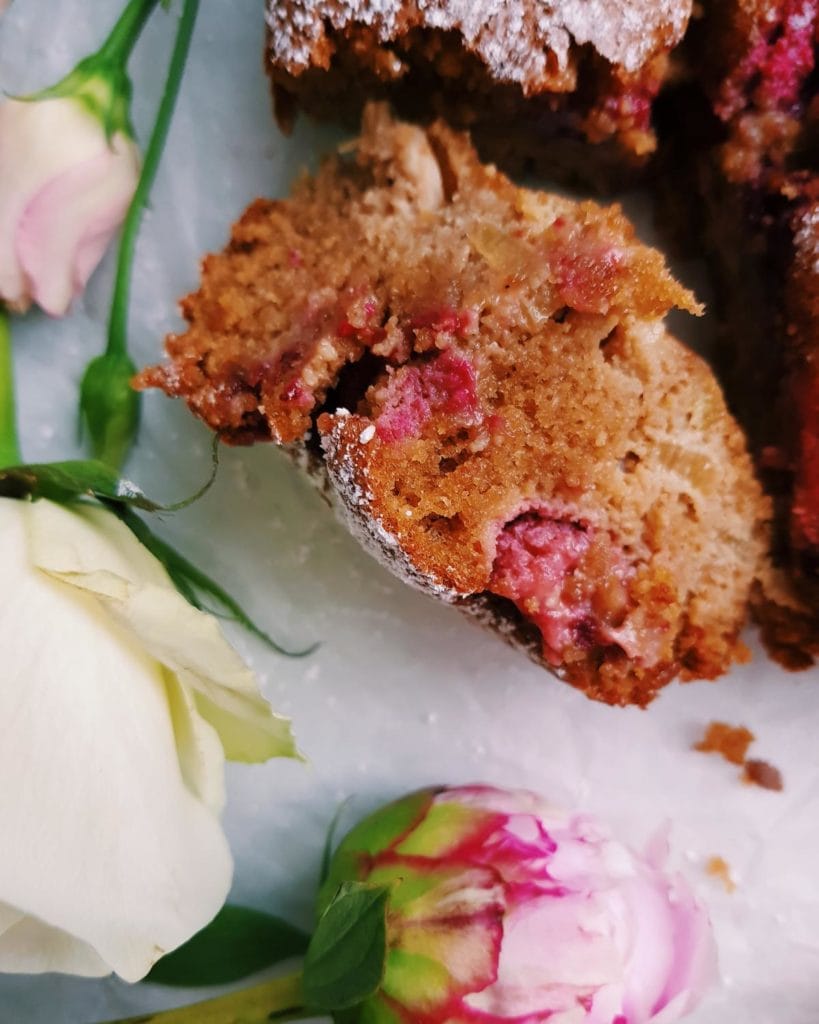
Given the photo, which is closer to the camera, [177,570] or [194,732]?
[194,732]

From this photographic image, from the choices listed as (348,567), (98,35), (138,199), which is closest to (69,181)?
(138,199)

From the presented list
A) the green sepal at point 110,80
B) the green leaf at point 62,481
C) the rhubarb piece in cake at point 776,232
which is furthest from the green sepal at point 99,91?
the rhubarb piece in cake at point 776,232

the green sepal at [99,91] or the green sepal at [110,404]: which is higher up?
the green sepal at [99,91]

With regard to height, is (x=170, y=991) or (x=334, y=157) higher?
(x=334, y=157)

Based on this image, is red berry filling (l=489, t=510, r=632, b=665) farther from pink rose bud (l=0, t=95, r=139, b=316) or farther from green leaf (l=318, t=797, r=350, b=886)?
pink rose bud (l=0, t=95, r=139, b=316)

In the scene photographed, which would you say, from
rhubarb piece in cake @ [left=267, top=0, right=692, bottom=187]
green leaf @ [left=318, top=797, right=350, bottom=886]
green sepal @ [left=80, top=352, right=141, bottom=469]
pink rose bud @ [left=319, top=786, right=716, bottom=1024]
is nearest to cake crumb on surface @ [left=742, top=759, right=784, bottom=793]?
pink rose bud @ [left=319, top=786, right=716, bottom=1024]

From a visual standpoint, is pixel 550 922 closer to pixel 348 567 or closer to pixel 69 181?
pixel 348 567

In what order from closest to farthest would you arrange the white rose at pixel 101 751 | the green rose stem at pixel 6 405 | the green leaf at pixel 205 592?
1. the white rose at pixel 101 751
2. the green rose stem at pixel 6 405
3. the green leaf at pixel 205 592

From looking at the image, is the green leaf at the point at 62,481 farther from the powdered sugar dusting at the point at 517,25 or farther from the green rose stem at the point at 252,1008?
the green rose stem at the point at 252,1008
